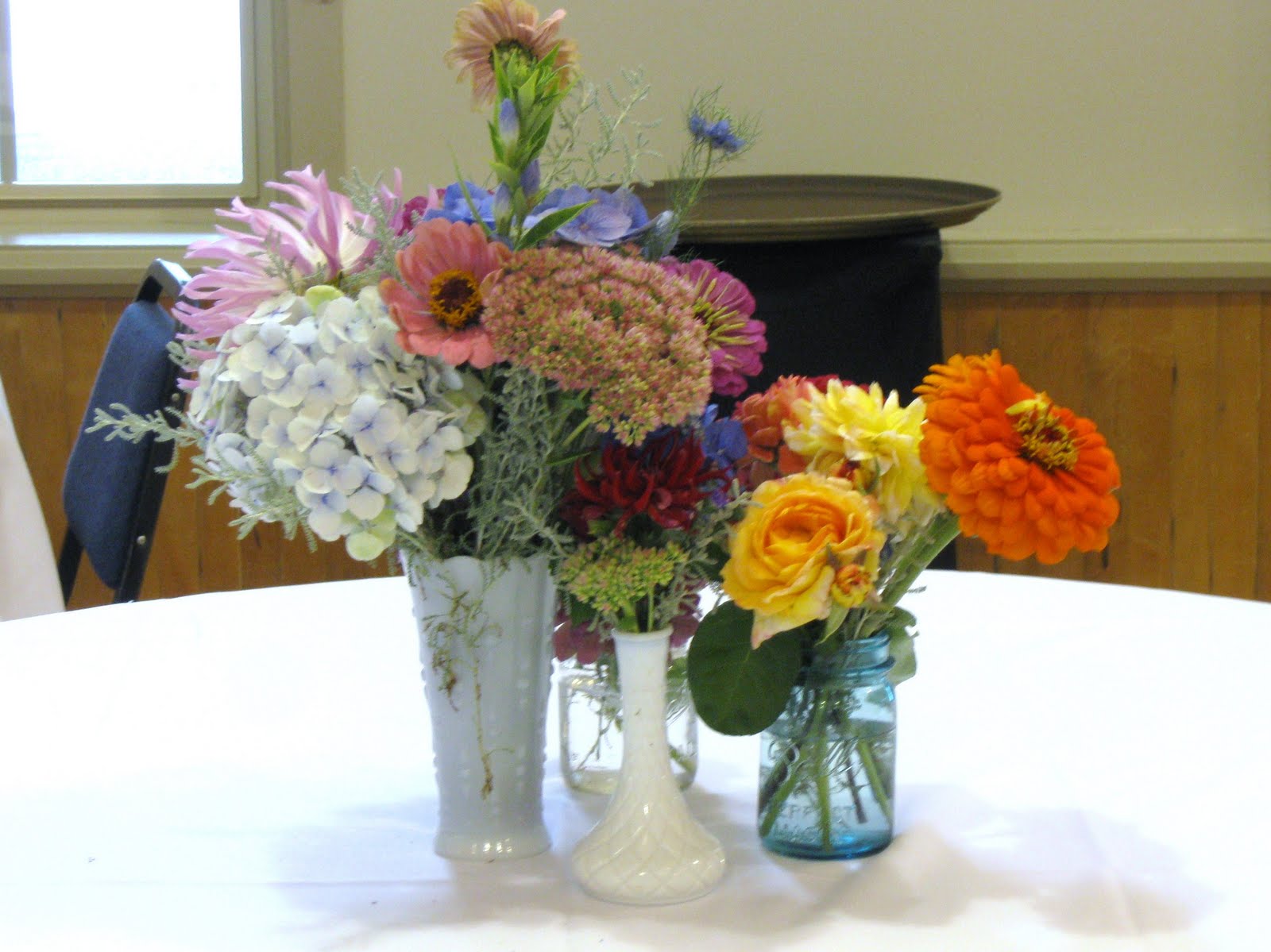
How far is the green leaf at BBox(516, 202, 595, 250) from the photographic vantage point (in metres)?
0.65

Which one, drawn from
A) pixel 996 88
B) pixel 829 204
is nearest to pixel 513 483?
pixel 829 204

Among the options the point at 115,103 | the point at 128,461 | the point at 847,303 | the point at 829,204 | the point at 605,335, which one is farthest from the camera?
the point at 115,103

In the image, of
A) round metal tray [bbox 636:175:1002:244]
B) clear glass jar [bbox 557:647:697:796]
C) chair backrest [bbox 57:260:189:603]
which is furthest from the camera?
round metal tray [bbox 636:175:1002:244]

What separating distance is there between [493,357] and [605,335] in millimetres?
52

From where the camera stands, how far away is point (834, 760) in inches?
28.1

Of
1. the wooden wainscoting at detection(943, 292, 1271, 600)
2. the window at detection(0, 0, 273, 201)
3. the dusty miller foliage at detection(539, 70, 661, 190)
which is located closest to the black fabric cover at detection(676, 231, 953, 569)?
the wooden wainscoting at detection(943, 292, 1271, 600)

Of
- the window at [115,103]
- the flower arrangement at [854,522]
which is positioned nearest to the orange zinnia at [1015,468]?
the flower arrangement at [854,522]

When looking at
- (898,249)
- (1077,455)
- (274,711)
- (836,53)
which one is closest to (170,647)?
(274,711)

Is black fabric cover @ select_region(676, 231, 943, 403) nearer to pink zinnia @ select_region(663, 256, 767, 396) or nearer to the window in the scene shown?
the window

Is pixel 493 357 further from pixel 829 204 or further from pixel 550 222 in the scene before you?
pixel 829 204

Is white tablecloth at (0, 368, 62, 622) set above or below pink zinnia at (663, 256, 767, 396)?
below

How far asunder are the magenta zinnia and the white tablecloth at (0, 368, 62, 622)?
1238mm

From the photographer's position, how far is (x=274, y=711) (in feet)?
3.23

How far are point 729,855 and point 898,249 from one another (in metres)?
1.39
